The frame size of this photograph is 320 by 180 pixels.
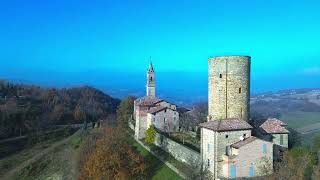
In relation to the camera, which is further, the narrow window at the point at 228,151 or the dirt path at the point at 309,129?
the dirt path at the point at 309,129

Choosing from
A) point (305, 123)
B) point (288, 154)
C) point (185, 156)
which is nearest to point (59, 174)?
point (185, 156)

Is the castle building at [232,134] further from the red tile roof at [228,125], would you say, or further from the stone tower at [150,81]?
the stone tower at [150,81]

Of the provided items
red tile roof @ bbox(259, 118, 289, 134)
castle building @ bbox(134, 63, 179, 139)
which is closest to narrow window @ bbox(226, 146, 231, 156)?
red tile roof @ bbox(259, 118, 289, 134)

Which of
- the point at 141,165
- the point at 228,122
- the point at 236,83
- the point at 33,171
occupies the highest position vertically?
the point at 236,83

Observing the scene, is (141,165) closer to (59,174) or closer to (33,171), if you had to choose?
(59,174)

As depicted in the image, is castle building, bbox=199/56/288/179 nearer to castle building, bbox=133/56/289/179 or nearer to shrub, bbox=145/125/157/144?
castle building, bbox=133/56/289/179

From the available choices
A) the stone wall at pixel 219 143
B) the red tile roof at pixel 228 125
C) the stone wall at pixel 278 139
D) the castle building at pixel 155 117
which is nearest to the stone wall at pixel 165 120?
the castle building at pixel 155 117
